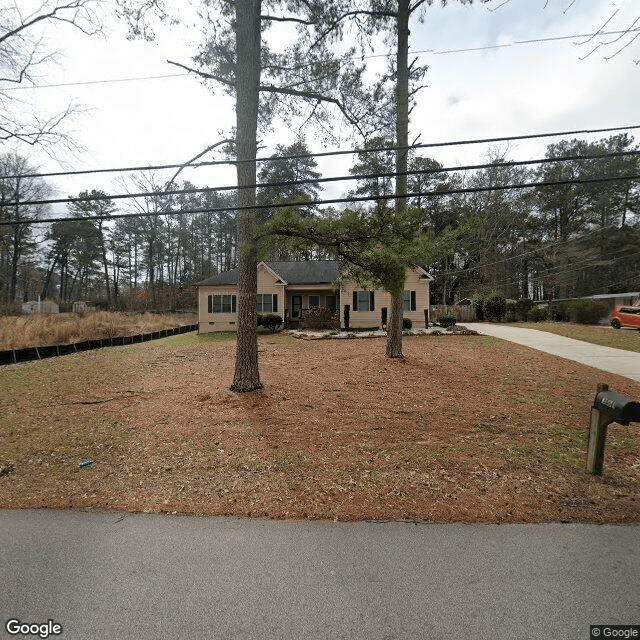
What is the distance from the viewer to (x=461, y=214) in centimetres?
2975

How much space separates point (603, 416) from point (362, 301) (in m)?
16.7

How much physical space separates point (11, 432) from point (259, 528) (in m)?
4.24

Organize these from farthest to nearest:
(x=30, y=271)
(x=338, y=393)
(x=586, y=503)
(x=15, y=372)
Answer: (x=30, y=271) < (x=15, y=372) < (x=338, y=393) < (x=586, y=503)

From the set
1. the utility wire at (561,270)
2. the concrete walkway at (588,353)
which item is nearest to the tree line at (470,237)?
the utility wire at (561,270)

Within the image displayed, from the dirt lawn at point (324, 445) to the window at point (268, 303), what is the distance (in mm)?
11815

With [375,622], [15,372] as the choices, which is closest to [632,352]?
[375,622]

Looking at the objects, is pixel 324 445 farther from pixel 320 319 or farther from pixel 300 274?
pixel 300 274

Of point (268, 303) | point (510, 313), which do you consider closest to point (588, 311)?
point (510, 313)

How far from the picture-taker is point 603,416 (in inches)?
125

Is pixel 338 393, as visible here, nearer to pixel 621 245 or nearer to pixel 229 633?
pixel 229 633

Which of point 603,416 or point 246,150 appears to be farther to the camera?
point 246,150

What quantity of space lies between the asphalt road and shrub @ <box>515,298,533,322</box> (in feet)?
83.2

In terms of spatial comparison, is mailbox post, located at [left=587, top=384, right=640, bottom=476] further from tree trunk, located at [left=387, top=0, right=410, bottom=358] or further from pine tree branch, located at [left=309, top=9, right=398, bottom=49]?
pine tree branch, located at [left=309, top=9, right=398, bottom=49]

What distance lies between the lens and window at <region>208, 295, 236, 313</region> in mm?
20047
